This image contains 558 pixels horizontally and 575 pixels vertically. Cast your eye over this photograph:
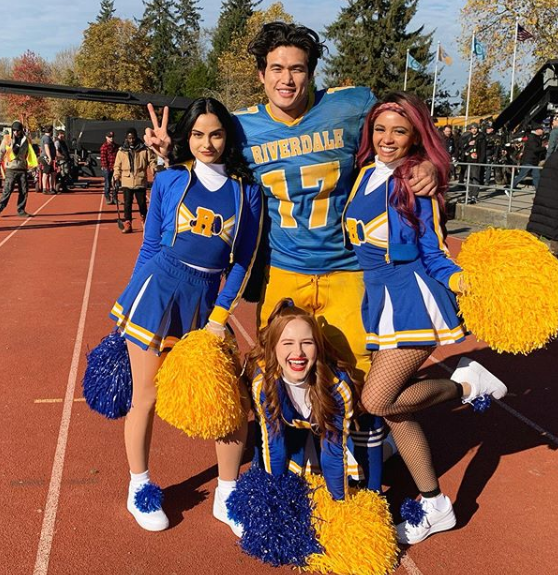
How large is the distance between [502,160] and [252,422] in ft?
49.8

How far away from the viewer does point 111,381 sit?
285 centimetres

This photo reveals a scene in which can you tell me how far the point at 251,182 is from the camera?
106 inches

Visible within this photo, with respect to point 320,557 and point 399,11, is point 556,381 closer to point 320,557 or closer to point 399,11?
point 320,557

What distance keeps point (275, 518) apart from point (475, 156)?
14.0 m

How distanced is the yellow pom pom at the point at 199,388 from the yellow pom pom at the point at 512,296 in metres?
1.00

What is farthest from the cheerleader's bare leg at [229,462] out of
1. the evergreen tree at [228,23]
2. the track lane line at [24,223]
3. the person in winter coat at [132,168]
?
the evergreen tree at [228,23]

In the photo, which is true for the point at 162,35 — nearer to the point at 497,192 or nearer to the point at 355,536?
the point at 497,192

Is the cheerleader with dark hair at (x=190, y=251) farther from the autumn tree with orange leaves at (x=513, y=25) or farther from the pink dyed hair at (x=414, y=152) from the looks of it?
the autumn tree with orange leaves at (x=513, y=25)

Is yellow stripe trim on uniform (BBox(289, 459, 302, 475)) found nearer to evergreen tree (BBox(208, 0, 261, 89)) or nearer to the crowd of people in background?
the crowd of people in background

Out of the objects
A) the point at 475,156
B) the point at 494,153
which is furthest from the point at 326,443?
the point at 494,153

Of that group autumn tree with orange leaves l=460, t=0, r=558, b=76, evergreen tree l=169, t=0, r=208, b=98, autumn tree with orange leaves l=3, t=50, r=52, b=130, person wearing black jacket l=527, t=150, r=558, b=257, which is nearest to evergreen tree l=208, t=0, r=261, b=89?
evergreen tree l=169, t=0, r=208, b=98

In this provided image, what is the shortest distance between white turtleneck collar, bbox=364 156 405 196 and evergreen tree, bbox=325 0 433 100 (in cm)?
4528

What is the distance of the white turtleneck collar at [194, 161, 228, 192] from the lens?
262 centimetres

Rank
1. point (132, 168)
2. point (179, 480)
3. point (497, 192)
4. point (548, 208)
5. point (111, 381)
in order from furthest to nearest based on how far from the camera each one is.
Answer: point (497, 192), point (132, 168), point (548, 208), point (179, 480), point (111, 381)
